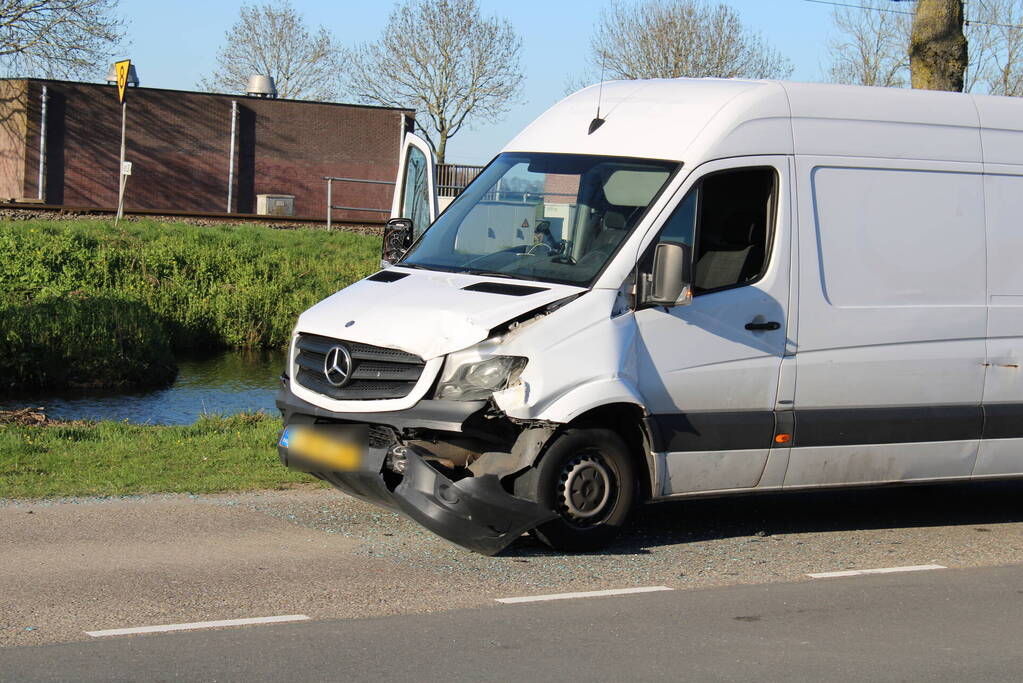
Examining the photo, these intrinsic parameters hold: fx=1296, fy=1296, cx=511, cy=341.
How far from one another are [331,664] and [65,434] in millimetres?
6353

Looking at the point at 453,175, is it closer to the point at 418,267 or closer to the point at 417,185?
the point at 417,185

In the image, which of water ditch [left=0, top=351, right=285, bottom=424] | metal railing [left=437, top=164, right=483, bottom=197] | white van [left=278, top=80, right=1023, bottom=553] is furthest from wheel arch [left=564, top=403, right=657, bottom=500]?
metal railing [left=437, top=164, right=483, bottom=197]

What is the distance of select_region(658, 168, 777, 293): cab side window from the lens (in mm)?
7445

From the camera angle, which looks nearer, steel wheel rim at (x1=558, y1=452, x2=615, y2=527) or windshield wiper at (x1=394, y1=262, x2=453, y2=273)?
steel wheel rim at (x1=558, y1=452, x2=615, y2=527)

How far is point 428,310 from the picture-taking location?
695cm

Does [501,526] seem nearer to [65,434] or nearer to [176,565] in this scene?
[176,565]

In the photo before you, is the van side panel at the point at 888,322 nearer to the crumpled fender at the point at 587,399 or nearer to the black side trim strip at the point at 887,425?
the black side trim strip at the point at 887,425

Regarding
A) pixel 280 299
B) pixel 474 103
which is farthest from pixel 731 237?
pixel 474 103

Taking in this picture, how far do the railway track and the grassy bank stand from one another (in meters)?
1.90

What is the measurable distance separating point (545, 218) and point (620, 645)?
287cm

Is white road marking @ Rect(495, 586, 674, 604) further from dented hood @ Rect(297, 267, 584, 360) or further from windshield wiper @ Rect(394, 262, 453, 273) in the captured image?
windshield wiper @ Rect(394, 262, 453, 273)

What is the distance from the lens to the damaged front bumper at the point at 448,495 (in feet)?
22.0

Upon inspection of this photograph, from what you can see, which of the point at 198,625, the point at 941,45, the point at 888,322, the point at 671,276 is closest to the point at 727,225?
the point at 671,276

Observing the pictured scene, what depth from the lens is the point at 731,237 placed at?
762 cm
